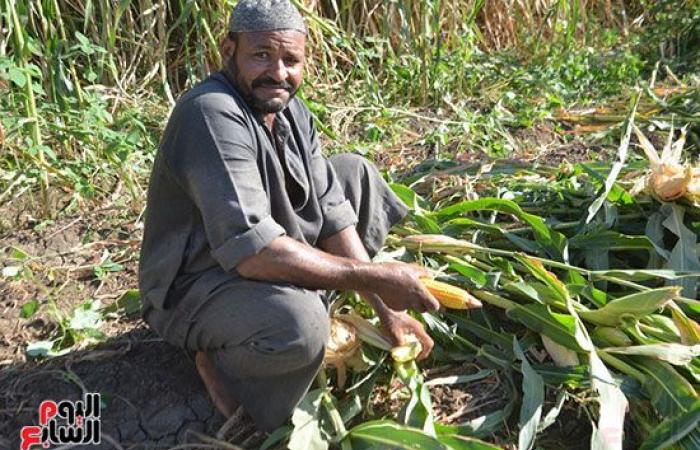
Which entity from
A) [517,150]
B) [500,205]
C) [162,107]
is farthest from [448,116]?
[500,205]

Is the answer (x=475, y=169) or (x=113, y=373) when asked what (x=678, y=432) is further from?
(x=475, y=169)

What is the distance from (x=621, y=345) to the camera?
2.30 m

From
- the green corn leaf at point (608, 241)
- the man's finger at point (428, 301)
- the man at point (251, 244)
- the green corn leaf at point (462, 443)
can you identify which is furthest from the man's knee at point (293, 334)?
the green corn leaf at point (608, 241)

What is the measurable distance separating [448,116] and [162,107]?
143 cm

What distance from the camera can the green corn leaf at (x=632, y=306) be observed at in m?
2.22

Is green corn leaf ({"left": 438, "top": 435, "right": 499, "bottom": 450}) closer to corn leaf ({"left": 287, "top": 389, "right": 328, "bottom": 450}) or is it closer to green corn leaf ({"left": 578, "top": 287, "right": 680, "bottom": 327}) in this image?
corn leaf ({"left": 287, "top": 389, "right": 328, "bottom": 450})

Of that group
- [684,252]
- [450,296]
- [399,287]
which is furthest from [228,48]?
[684,252]

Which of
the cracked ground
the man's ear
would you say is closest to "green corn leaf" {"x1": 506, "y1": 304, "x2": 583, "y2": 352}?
the cracked ground

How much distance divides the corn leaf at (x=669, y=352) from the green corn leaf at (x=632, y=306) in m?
0.10

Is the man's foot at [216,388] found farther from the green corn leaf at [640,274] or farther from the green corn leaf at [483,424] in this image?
the green corn leaf at [640,274]

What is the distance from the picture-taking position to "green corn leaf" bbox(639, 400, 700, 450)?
6.54 feet

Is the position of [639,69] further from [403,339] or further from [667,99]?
[403,339]

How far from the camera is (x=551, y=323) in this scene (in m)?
2.32

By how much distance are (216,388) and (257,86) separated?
0.76 m
